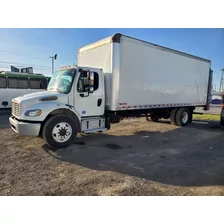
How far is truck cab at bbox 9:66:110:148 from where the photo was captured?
4.82 meters

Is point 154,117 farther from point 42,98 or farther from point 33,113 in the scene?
point 33,113

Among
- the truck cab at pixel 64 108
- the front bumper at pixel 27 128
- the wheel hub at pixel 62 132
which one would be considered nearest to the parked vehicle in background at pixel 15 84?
the truck cab at pixel 64 108

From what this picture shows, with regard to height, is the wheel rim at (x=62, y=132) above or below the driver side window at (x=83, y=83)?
below

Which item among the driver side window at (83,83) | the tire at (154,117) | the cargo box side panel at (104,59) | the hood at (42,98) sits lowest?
the tire at (154,117)

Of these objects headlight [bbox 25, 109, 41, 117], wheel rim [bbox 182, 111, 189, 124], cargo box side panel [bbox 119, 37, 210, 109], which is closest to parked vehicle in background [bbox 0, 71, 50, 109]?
headlight [bbox 25, 109, 41, 117]

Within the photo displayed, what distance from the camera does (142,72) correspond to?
22.1 ft

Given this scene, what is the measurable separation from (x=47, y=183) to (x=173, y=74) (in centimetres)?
695

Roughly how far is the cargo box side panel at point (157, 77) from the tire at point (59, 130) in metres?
1.94

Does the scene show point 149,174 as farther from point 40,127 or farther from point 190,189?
point 40,127

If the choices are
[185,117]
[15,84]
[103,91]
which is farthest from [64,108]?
[15,84]

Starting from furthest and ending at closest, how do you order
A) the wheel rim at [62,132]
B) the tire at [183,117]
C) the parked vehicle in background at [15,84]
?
1. the parked vehicle in background at [15,84]
2. the tire at [183,117]
3. the wheel rim at [62,132]

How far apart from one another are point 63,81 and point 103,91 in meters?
1.37

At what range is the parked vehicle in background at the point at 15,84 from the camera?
13.3m

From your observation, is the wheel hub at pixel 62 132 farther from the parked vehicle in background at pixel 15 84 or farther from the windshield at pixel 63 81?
the parked vehicle in background at pixel 15 84
